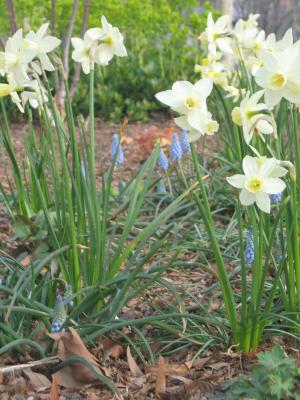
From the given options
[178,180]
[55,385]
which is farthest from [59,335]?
[178,180]

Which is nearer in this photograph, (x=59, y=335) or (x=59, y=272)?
(x=59, y=335)

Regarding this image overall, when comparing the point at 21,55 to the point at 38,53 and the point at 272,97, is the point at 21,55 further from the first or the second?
the point at 272,97

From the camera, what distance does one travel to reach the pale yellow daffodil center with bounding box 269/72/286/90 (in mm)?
2035

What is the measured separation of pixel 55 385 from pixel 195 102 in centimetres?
92

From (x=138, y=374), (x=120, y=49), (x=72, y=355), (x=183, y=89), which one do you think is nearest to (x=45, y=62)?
(x=120, y=49)

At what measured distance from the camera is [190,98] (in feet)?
6.97

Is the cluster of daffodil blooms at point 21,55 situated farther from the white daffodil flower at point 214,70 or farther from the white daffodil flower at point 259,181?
the white daffodil flower at point 214,70

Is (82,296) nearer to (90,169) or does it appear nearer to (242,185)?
(90,169)

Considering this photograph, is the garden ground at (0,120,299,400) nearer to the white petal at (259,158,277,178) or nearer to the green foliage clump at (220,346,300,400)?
the green foliage clump at (220,346,300,400)

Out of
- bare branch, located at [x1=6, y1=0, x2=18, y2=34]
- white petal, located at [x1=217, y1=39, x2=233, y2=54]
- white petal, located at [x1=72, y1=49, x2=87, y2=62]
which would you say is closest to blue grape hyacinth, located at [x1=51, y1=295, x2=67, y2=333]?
white petal, located at [x1=72, y1=49, x2=87, y2=62]

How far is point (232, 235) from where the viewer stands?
3.50 m

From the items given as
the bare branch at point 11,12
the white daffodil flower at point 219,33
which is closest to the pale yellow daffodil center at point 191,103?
the white daffodil flower at point 219,33

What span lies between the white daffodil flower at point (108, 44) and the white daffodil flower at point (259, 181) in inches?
29.7

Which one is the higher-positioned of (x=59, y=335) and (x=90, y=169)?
(x=90, y=169)
